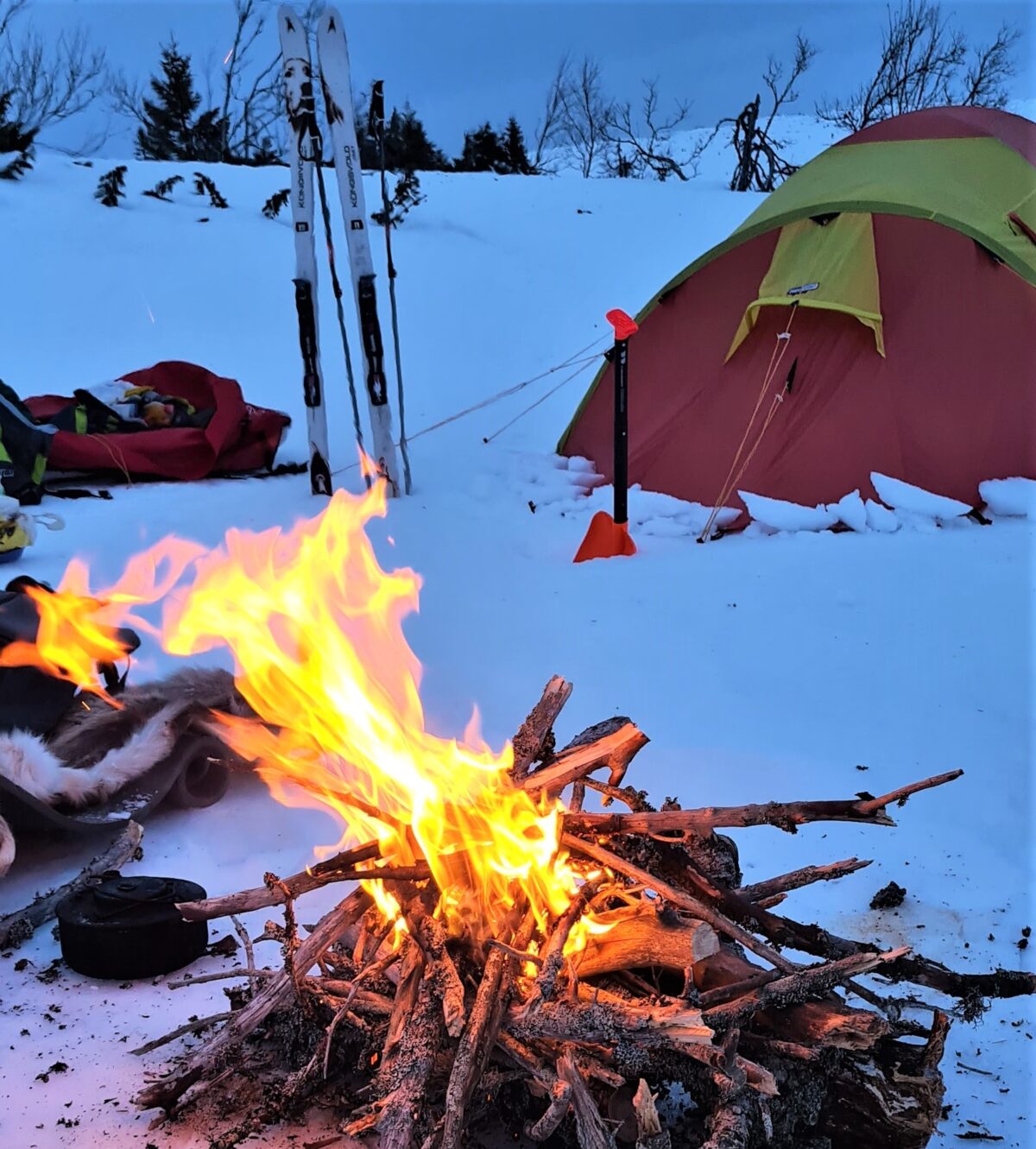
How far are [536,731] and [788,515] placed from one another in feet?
12.5

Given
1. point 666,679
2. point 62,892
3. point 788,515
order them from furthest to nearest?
point 788,515
point 666,679
point 62,892

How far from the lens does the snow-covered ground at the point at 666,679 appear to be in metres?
2.34

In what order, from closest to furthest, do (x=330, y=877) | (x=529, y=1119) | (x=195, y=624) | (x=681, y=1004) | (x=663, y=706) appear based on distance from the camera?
(x=681, y=1004) → (x=529, y=1119) → (x=330, y=877) → (x=195, y=624) → (x=663, y=706)

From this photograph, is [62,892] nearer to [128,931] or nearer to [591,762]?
[128,931]

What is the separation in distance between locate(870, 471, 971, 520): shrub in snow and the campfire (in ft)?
12.0

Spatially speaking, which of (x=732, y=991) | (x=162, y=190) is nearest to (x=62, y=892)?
(x=732, y=991)

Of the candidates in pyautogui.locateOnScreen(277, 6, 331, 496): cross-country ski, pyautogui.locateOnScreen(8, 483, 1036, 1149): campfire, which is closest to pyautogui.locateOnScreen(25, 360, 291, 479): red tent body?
pyautogui.locateOnScreen(277, 6, 331, 496): cross-country ski

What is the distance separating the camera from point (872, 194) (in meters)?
6.36

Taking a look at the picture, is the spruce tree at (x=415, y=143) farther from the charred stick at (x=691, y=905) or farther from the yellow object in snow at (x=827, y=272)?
the charred stick at (x=691, y=905)

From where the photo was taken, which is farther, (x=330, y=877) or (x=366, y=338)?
(x=366, y=338)

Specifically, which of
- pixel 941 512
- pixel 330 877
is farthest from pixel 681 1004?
pixel 941 512

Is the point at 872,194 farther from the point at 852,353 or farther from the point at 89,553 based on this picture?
the point at 89,553

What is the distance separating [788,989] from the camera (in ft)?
5.90

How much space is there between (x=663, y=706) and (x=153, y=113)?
21.7m
